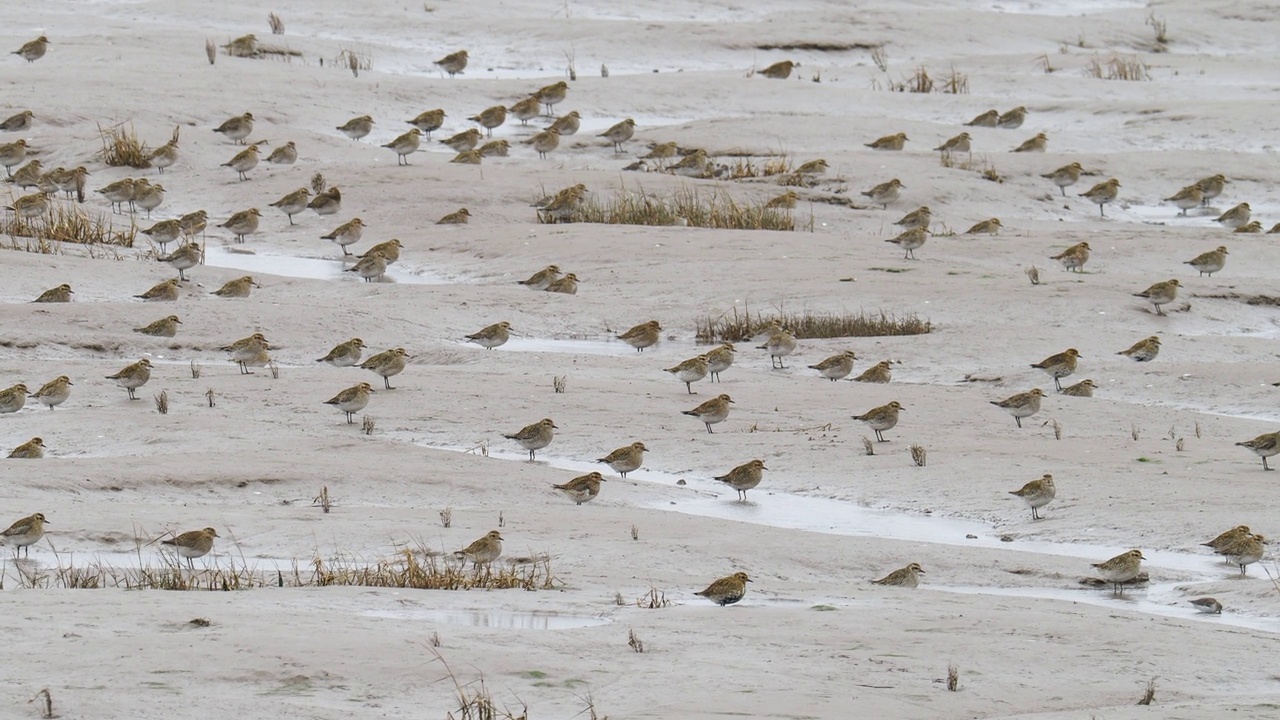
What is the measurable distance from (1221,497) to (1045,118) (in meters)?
20.8

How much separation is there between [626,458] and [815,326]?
5.98 metres

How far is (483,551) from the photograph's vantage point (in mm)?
12078

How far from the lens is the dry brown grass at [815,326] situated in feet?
67.8

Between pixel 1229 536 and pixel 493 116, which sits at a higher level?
pixel 1229 536

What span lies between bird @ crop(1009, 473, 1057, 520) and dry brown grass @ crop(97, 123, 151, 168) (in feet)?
54.8

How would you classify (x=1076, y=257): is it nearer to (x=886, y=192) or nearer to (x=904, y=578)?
(x=886, y=192)

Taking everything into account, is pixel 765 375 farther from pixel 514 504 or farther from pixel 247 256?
pixel 247 256

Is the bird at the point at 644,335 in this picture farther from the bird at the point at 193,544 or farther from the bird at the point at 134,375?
the bird at the point at 193,544

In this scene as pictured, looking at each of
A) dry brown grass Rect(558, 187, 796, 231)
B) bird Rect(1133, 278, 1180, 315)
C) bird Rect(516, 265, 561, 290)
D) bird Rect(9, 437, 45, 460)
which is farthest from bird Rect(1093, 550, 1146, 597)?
dry brown grass Rect(558, 187, 796, 231)

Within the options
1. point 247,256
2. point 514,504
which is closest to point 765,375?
point 514,504

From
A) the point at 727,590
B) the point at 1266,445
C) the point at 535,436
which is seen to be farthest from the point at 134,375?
the point at 1266,445

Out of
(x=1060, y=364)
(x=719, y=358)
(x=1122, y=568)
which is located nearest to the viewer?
(x=1122, y=568)

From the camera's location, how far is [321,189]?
1025 inches

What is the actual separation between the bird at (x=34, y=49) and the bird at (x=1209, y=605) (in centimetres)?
2466
